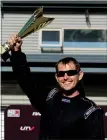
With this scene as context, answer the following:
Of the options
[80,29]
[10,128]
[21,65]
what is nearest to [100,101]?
[80,29]

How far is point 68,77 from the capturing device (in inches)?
101

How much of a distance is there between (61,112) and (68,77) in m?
0.20

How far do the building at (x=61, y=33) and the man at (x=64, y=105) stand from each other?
8025 millimetres

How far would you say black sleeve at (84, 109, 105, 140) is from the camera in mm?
2473

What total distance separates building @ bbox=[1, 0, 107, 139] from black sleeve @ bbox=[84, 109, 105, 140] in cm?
820

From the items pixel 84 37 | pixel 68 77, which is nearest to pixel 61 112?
pixel 68 77

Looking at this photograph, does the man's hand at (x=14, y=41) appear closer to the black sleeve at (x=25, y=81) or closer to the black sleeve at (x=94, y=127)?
the black sleeve at (x=25, y=81)

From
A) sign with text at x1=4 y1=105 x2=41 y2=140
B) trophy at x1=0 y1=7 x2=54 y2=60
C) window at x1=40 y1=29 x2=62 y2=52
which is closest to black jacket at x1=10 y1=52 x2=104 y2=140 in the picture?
trophy at x1=0 y1=7 x2=54 y2=60

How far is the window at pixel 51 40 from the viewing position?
36.4 ft

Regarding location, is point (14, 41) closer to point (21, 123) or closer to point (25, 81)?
point (25, 81)

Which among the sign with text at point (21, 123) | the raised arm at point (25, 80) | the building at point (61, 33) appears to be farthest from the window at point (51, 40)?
the raised arm at point (25, 80)

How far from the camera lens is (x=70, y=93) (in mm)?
2602

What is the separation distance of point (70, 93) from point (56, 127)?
0.22m

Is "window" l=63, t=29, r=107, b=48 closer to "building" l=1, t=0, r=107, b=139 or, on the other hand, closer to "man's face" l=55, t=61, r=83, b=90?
"building" l=1, t=0, r=107, b=139
